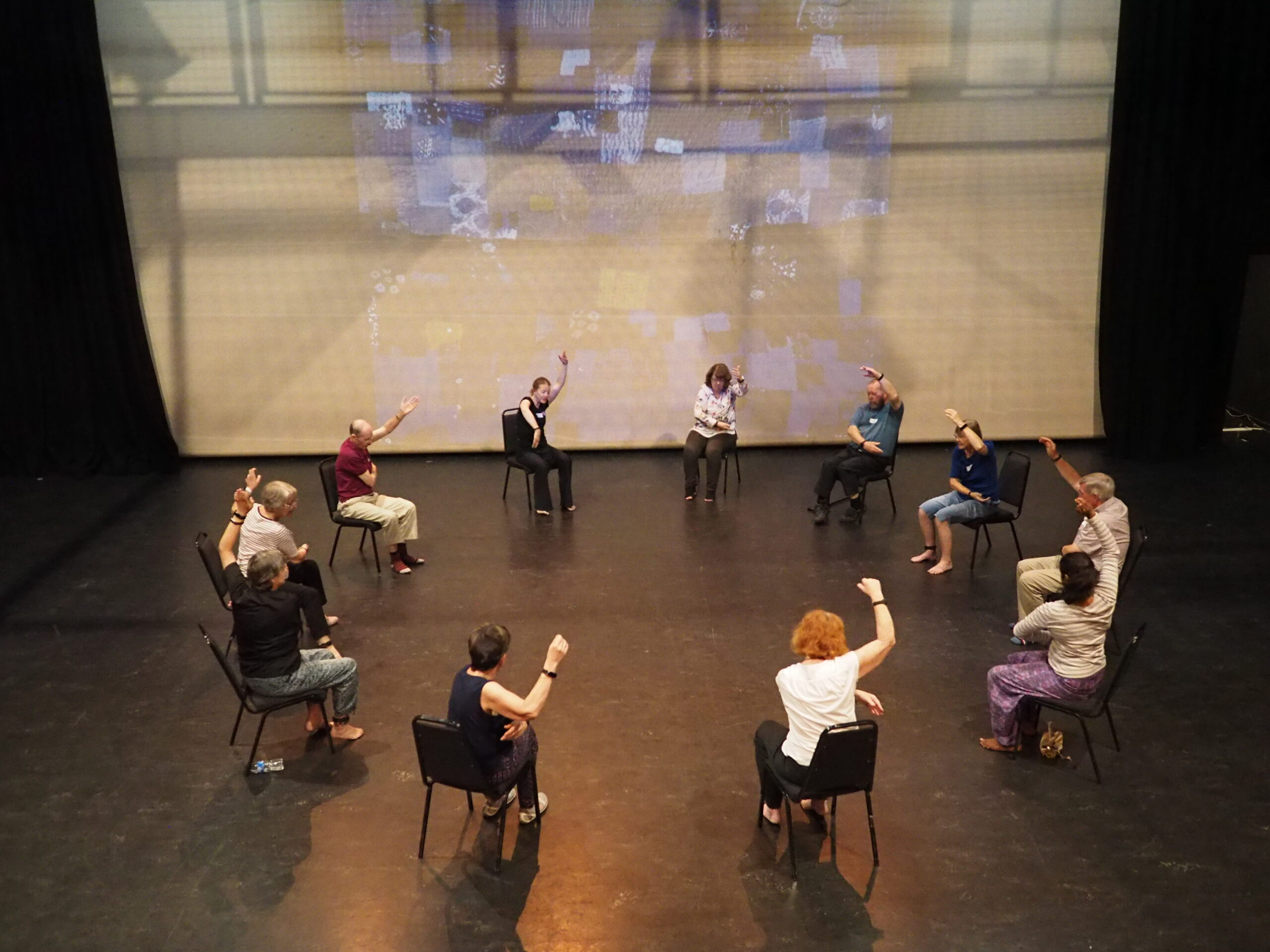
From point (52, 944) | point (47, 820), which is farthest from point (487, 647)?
point (47, 820)

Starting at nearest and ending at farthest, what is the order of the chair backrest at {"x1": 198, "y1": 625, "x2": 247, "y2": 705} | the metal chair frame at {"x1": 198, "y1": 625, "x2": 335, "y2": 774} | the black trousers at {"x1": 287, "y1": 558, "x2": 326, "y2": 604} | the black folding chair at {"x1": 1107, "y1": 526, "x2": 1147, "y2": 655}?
the chair backrest at {"x1": 198, "y1": 625, "x2": 247, "y2": 705} < the metal chair frame at {"x1": 198, "y1": 625, "x2": 335, "y2": 774} < the black folding chair at {"x1": 1107, "y1": 526, "x2": 1147, "y2": 655} < the black trousers at {"x1": 287, "y1": 558, "x2": 326, "y2": 604}

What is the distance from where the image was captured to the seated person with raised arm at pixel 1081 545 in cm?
518

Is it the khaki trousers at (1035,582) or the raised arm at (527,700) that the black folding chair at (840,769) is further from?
the khaki trousers at (1035,582)

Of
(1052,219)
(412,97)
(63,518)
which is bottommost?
(63,518)

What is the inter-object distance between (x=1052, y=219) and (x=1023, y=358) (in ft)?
3.94

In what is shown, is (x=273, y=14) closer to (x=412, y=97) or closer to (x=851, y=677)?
(x=412, y=97)

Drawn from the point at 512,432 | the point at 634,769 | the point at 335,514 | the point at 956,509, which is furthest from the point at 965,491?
the point at 335,514

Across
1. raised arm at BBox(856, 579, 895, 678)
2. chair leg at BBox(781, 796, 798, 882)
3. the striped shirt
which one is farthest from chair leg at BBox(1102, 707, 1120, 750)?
the striped shirt

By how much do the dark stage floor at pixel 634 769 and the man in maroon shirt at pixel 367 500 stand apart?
0.25m

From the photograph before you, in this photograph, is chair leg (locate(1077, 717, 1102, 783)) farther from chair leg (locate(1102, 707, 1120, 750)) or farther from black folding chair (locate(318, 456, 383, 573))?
black folding chair (locate(318, 456, 383, 573))

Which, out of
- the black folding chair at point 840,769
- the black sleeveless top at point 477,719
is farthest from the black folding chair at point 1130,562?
the black sleeveless top at point 477,719

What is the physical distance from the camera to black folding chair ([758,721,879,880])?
376 cm

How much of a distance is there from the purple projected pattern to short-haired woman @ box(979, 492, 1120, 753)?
17.0ft

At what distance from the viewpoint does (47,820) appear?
433 centimetres
